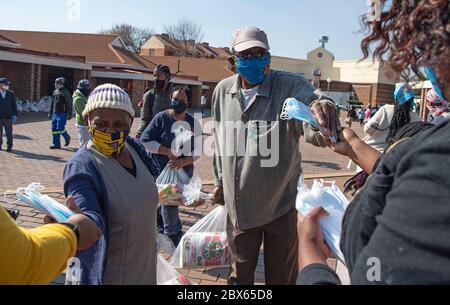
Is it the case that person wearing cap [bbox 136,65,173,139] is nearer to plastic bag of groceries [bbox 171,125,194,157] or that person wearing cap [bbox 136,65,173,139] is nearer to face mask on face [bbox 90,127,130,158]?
plastic bag of groceries [bbox 171,125,194,157]

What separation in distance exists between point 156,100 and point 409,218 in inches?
219

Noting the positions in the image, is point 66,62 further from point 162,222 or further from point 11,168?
point 162,222

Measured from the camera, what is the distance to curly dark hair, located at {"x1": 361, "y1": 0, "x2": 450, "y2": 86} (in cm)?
99

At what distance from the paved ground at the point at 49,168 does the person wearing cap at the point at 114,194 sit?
1907 mm

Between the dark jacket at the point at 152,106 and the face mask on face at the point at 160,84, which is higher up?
the face mask on face at the point at 160,84

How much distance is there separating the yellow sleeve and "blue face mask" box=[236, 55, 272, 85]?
6.15 ft

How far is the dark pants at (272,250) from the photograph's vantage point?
119 inches

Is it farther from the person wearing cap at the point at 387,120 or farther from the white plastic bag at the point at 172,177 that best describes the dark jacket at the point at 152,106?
the person wearing cap at the point at 387,120

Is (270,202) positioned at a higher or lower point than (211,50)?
lower

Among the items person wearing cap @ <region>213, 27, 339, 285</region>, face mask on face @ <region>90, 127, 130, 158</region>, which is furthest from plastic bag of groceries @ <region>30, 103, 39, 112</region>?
face mask on face @ <region>90, 127, 130, 158</region>

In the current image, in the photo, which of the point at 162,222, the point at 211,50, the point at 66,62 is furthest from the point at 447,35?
the point at 211,50

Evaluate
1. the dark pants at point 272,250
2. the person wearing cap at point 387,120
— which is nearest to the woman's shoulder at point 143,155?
the dark pants at point 272,250

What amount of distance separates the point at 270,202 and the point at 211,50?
75.1 meters

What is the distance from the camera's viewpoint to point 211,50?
7575 cm
